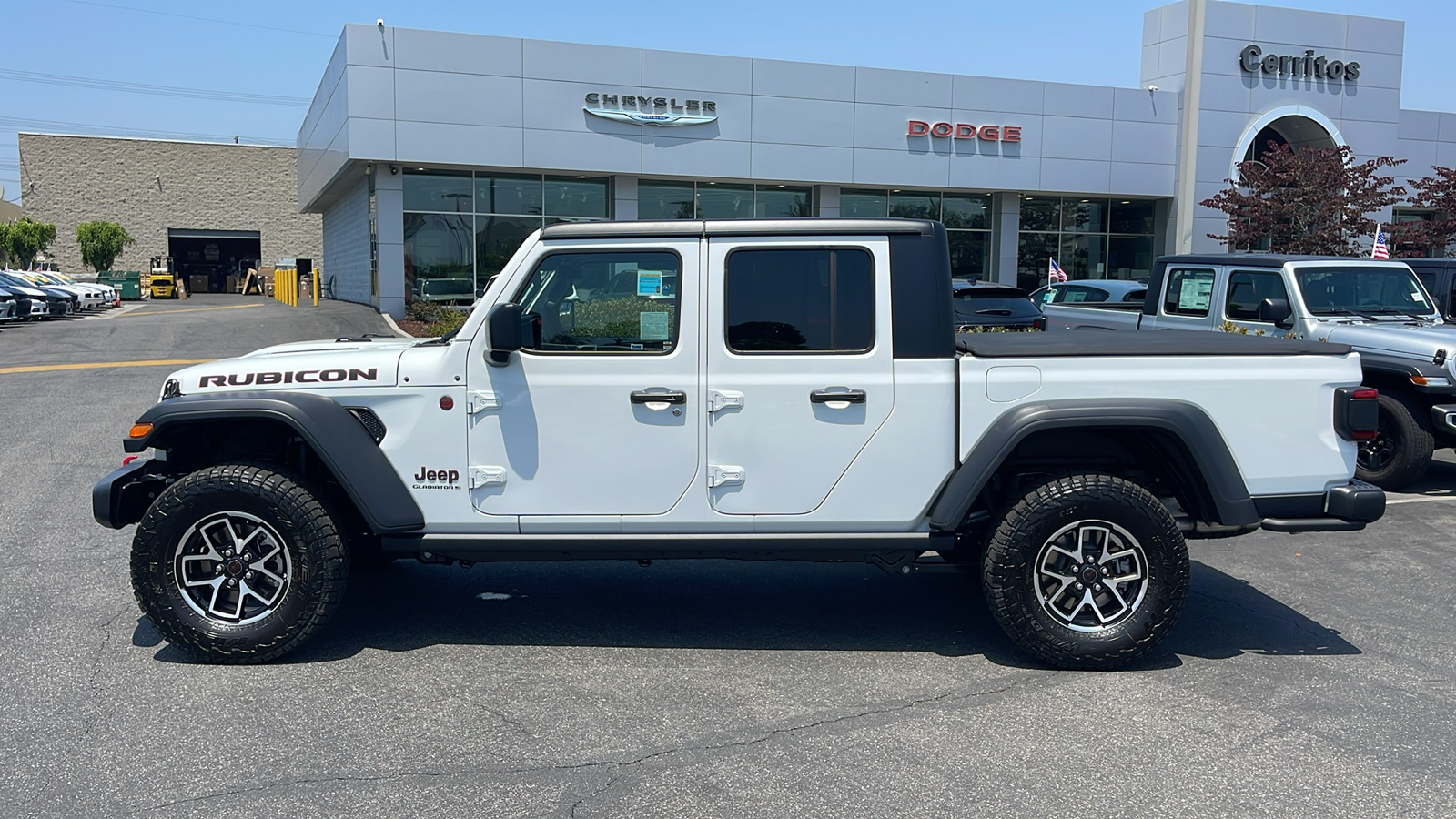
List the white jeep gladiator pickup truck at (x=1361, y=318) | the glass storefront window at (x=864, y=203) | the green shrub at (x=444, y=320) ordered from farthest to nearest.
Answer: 1. the glass storefront window at (x=864, y=203)
2. the green shrub at (x=444, y=320)
3. the white jeep gladiator pickup truck at (x=1361, y=318)

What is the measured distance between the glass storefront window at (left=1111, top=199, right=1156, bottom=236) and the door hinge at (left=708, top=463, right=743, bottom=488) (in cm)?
3111

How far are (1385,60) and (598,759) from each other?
36.8 metres

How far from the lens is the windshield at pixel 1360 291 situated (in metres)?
9.90

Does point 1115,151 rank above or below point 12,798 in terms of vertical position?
above

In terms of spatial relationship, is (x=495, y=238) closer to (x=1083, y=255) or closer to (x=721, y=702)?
(x=1083, y=255)

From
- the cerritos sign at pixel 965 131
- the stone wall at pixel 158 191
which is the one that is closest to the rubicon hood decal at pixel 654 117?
the cerritos sign at pixel 965 131

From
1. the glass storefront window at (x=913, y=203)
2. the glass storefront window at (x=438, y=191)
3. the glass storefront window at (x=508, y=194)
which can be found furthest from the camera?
the glass storefront window at (x=913, y=203)

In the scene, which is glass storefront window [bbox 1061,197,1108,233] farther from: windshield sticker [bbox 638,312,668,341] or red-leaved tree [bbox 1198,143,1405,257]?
windshield sticker [bbox 638,312,668,341]

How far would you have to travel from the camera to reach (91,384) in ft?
49.7

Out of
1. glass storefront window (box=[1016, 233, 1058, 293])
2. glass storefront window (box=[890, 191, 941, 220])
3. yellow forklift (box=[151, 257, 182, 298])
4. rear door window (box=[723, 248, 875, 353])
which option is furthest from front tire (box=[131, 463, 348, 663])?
yellow forklift (box=[151, 257, 182, 298])

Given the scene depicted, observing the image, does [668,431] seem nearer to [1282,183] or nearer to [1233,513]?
[1233,513]

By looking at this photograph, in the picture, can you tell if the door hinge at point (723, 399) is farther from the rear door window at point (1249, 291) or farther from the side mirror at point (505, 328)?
the rear door window at point (1249, 291)

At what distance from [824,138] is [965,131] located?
4.01 meters

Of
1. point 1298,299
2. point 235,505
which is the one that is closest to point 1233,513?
point 235,505
